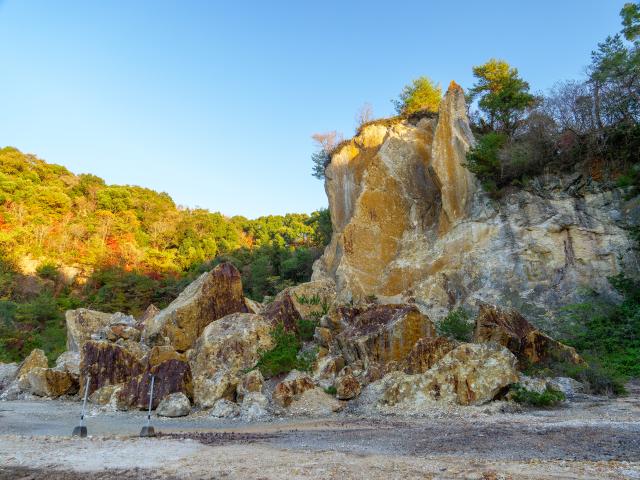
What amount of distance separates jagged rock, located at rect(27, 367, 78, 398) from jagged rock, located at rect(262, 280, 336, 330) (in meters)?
7.25

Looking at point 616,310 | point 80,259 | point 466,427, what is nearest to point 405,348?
point 466,427

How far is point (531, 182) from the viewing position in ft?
62.1

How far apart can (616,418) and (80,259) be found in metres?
41.3

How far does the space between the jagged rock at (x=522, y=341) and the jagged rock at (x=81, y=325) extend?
1672 centimetres

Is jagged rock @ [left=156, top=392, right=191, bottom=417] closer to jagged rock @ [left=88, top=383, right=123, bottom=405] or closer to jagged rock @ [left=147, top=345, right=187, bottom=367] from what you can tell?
jagged rock @ [left=147, top=345, right=187, bottom=367]

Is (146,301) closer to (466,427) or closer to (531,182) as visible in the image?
(531,182)

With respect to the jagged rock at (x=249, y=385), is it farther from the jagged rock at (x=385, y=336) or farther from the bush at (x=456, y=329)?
Result: the bush at (x=456, y=329)

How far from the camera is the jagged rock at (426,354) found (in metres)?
10.8

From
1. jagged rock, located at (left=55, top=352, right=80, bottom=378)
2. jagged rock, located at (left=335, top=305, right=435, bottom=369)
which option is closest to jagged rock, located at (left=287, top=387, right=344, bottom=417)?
jagged rock, located at (left=335, top=305, right=435, bottom=369)

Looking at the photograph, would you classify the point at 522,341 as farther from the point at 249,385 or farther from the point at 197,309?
the point at 197,309

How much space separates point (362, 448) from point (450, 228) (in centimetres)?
1585

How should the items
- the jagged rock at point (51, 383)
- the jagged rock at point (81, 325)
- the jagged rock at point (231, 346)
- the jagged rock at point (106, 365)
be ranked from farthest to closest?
1. the jagged rock at point (81, 325)
2. the jagged rock at point (51, 383)
3. the jagged rock at point (231, 346)
4. the jagged rock at point (106, 365)

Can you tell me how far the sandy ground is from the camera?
4.57m

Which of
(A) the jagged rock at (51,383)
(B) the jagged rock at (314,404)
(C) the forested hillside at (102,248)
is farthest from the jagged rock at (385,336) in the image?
(C) the forested hillside at (102,248)
